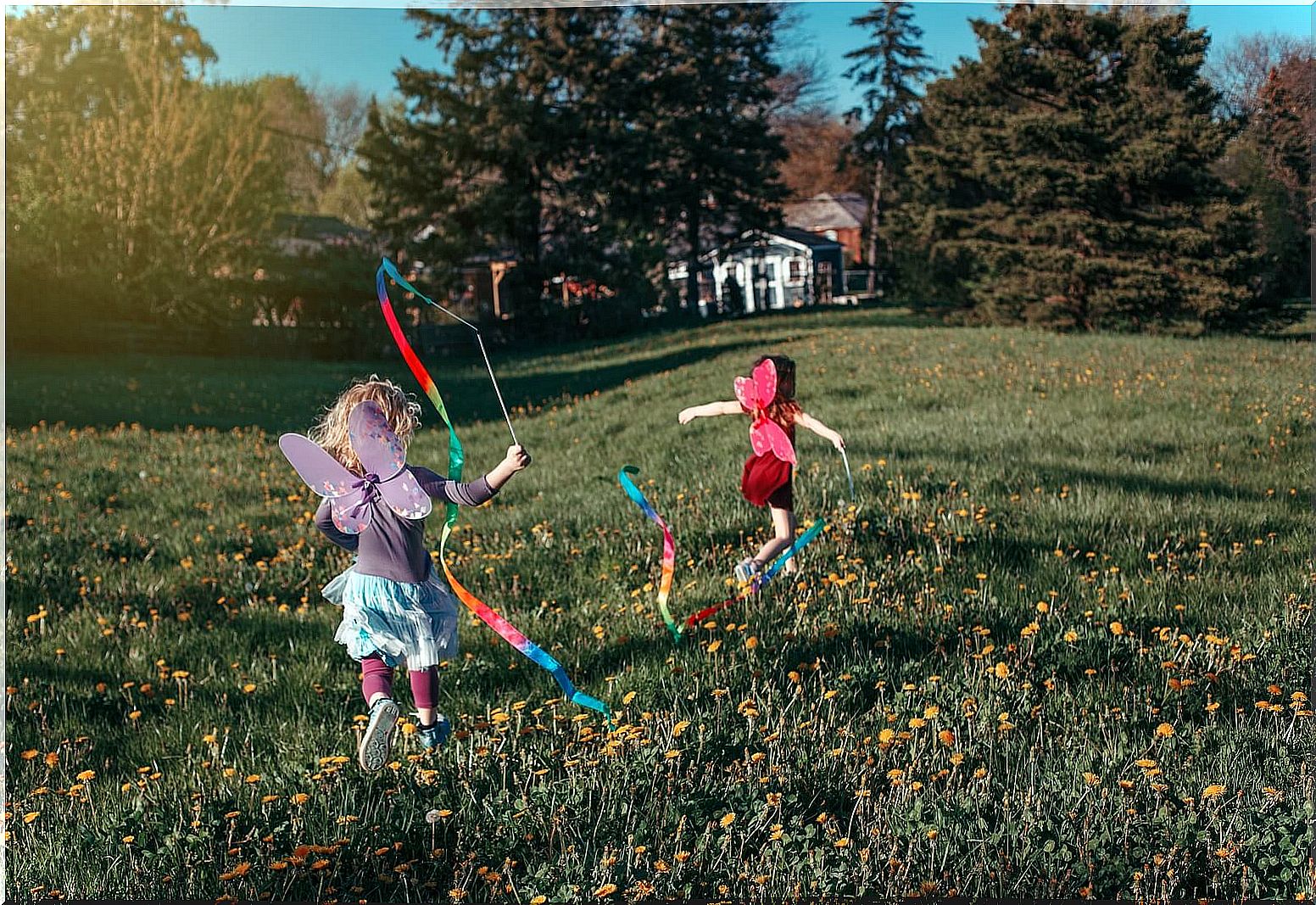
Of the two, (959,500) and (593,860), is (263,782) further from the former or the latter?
(959,500)

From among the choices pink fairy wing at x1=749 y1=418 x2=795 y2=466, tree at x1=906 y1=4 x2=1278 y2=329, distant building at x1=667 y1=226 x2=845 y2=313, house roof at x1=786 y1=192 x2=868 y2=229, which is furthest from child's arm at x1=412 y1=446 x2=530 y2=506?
house roof at x1=786 y1=192 x2=868 y2=229

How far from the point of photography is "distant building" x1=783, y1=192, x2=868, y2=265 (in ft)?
209

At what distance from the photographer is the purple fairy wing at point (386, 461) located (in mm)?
3236

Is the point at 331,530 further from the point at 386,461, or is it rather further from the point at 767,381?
the point at 767,381

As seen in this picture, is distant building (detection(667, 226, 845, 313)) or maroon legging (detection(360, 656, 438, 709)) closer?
maroon legging (detection(360, 656, 438, 709))

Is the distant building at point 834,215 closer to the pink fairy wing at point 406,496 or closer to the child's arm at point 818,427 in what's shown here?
the child's arm at point 818,427

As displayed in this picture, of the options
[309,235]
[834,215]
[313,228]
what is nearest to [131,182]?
[309,235]

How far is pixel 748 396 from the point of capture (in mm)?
5031

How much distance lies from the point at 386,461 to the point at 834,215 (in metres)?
63.7

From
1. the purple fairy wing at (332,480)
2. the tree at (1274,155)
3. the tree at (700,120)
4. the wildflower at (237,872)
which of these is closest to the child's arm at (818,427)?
the purple fairy wing at (332,480)

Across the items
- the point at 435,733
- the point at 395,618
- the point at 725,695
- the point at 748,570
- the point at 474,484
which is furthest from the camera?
the point at 748,570

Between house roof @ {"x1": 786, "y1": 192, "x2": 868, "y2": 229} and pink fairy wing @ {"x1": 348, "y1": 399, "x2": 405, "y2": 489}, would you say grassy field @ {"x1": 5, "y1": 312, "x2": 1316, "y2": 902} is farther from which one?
house roof @ {"x1": 786, "y1": 192, "x2": 868, "y2": 229}

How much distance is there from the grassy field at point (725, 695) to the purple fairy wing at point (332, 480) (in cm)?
102

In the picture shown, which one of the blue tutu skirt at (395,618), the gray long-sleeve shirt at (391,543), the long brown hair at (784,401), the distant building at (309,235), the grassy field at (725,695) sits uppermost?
the distant building at (309,235)
